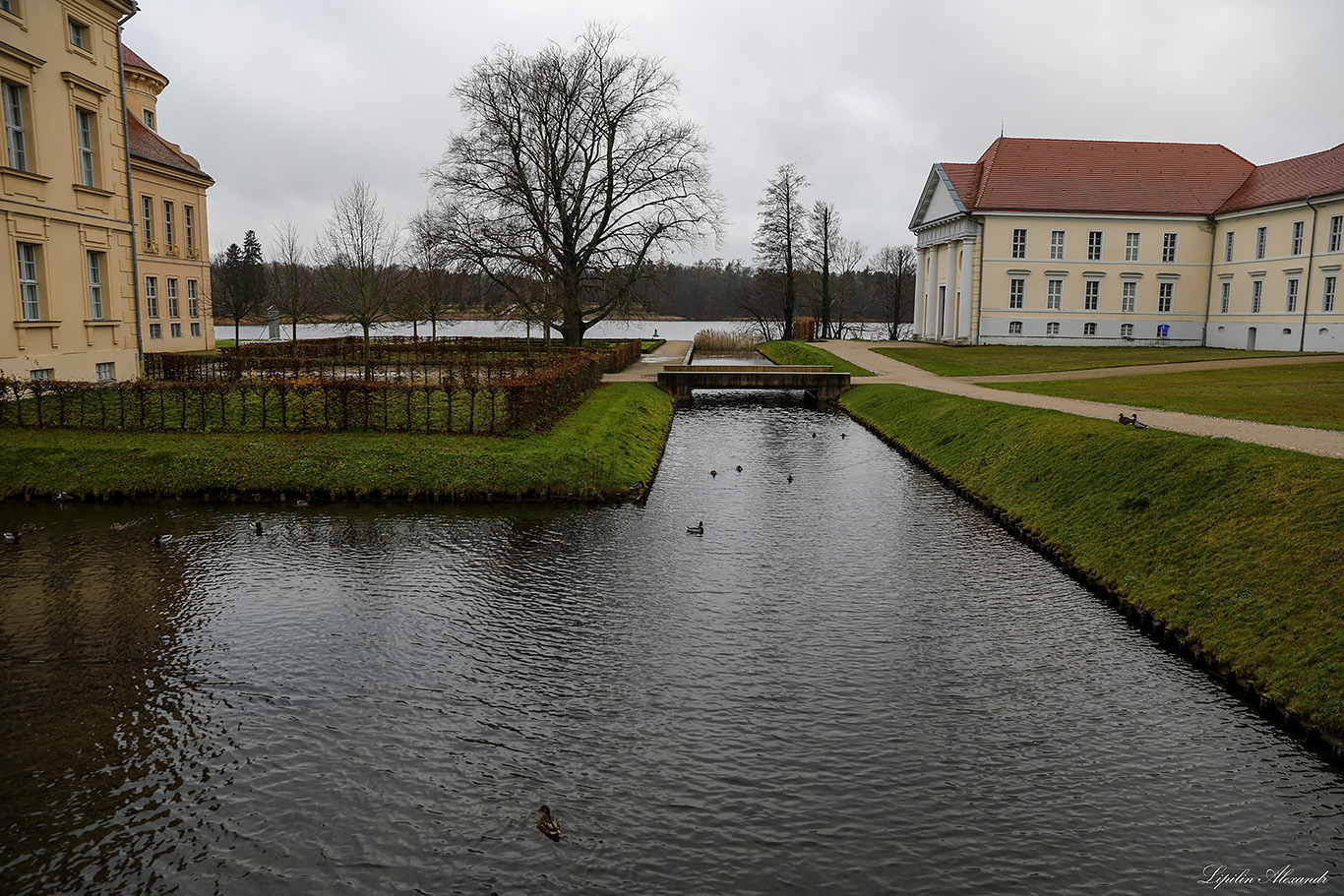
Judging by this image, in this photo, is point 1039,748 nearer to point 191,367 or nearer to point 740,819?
point 740,819

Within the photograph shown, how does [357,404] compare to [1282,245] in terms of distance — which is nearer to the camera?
[357,404]

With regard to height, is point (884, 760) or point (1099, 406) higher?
point (1099, 406)

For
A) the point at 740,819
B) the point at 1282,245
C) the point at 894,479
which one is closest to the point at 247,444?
the point at 894,479

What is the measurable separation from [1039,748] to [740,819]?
→ 3086 mm

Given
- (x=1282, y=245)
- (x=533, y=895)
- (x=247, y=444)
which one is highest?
(x=1282, y=245)

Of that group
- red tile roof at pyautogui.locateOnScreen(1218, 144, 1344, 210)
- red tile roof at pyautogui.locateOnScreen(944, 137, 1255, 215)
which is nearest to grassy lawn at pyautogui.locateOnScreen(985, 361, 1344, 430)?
red tile roof at pyautogui.locateOnScreen(1218, 144, 1344, 210)

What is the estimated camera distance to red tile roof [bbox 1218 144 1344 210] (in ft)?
140

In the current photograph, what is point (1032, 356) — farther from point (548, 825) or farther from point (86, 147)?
point (548, 825)

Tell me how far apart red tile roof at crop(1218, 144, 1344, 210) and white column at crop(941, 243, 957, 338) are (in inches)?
566

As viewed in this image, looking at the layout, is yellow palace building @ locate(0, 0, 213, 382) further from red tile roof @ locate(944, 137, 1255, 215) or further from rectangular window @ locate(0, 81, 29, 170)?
red tile roof @ locate(944, 137, 1255, 215)

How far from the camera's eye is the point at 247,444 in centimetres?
1903

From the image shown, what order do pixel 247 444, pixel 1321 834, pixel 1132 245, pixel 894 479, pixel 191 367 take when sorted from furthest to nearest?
pixel 1132 245, pixel 191 367, pixel 894 479, pixel 247 444, pixel 1321 834

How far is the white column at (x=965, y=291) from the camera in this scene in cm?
5183

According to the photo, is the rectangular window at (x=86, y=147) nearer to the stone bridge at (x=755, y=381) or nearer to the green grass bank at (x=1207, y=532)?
the stone bridge at (x=755, y=381)
